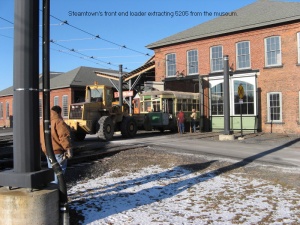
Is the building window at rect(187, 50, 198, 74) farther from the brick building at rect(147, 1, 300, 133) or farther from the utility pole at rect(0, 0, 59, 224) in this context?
the utility pole at rect(0, 0, 59, 224)

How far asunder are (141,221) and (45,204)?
1.56 metres

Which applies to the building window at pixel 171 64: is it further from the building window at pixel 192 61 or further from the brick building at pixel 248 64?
the building window at pixel 192 61

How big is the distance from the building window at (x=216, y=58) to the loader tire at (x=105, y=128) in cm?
1155

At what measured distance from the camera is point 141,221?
535 centimetres

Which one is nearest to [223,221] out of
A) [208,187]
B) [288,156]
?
[208,187]

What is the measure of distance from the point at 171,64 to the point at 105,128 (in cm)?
1313

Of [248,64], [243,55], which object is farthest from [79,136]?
[243,55]

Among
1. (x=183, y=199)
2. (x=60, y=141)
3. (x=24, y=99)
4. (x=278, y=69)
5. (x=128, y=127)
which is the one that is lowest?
(x=183, y=199)

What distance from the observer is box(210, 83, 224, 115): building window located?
25.6 m

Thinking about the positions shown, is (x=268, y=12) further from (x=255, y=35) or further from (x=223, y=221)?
(x=223, y=221)

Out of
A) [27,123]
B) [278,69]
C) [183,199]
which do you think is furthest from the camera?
[278,69]

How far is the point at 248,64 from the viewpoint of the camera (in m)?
24.7

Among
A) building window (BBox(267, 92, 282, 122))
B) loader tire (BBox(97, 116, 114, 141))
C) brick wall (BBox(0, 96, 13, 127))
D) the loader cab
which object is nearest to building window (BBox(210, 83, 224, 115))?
building window (BBox(267, 92, 282, 122))

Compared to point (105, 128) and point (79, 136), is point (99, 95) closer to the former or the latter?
point (105, 128)
